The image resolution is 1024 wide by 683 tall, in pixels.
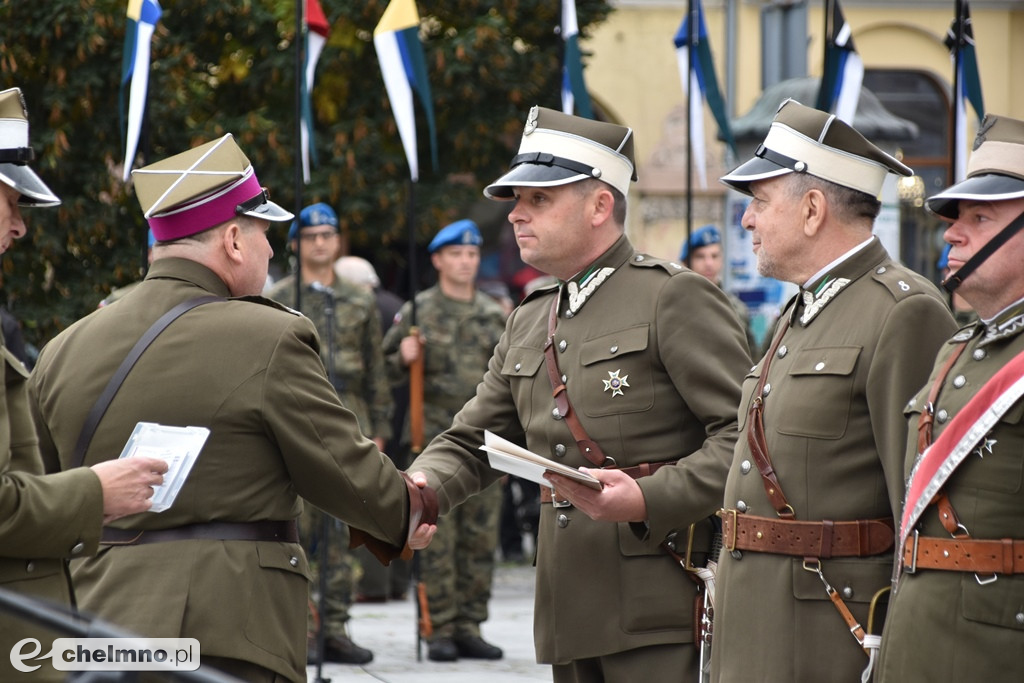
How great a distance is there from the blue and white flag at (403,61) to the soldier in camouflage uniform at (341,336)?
92 cm

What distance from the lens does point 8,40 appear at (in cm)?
1073

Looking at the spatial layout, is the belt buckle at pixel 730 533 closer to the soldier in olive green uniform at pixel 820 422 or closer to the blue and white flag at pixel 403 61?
the soldier in olive green uniform at pixel 820 422

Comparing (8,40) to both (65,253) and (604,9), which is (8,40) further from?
(604,9)

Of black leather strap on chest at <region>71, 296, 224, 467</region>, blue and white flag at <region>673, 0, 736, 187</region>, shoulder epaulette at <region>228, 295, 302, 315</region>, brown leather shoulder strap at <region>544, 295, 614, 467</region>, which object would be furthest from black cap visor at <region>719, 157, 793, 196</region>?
blue and white flag at <region>673, 0, 736, 187</region>

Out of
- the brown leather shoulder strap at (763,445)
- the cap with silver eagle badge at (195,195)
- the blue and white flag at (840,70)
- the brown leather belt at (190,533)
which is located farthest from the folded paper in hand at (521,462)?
the blue and white flag at (840,70)

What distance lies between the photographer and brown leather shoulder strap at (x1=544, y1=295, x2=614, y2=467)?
455 cm

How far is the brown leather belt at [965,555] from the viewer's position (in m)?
3.43

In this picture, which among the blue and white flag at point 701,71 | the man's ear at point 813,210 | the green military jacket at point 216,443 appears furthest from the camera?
the blue and white flag at point 701,71

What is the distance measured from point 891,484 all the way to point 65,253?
7.99 m

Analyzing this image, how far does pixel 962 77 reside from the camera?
9.37m

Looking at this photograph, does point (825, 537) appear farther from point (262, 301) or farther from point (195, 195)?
point (195, 195)

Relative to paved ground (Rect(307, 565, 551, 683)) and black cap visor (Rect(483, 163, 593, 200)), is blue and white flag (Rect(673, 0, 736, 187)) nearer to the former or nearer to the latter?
paved ground (Rect(307, 565, 551, 683))

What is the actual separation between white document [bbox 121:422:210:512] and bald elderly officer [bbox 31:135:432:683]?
0.04 metres

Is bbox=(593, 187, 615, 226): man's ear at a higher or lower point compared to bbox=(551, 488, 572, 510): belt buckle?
higher
